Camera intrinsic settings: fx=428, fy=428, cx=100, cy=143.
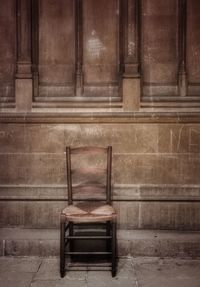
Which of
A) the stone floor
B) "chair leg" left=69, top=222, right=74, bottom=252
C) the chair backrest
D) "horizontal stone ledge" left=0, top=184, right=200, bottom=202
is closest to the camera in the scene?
the stone floor

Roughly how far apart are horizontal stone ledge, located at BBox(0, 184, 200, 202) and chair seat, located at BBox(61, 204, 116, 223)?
0.84m

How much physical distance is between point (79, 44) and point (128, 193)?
207 centimetres

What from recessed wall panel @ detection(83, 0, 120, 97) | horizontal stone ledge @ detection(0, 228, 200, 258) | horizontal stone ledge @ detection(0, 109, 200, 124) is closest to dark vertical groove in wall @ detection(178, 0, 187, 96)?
horizontal stone ledge @ detection(0, 109, 200, 124)

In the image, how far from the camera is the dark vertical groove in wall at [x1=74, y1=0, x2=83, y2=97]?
18.4 ft

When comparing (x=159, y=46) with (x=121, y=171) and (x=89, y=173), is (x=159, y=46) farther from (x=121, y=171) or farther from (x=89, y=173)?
(x=89, y=173)

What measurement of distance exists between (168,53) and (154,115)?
848 millimetres

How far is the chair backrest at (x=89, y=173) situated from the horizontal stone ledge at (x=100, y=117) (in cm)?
48

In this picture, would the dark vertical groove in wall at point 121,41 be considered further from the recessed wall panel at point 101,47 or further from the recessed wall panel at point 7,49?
the recessed wall panel at point 7,49

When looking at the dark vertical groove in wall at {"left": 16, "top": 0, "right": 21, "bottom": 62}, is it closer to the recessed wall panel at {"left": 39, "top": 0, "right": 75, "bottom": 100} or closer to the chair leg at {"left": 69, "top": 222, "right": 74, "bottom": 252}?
the recessed wall panel at {"left": 39, "top": 0, "right": 75, "bottom": 100}

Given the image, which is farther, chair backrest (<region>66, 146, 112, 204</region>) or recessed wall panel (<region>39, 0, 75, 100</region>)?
recessed wall panel (<region>39, 0, 75, 100</region>)

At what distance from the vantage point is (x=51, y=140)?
18.6 feet

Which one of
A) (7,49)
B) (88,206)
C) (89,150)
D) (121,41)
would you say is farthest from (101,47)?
(88,206)

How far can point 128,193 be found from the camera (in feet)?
18.4

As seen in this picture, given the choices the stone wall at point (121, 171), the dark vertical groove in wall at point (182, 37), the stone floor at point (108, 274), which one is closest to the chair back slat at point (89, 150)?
the stone wall at point (121, 171)
